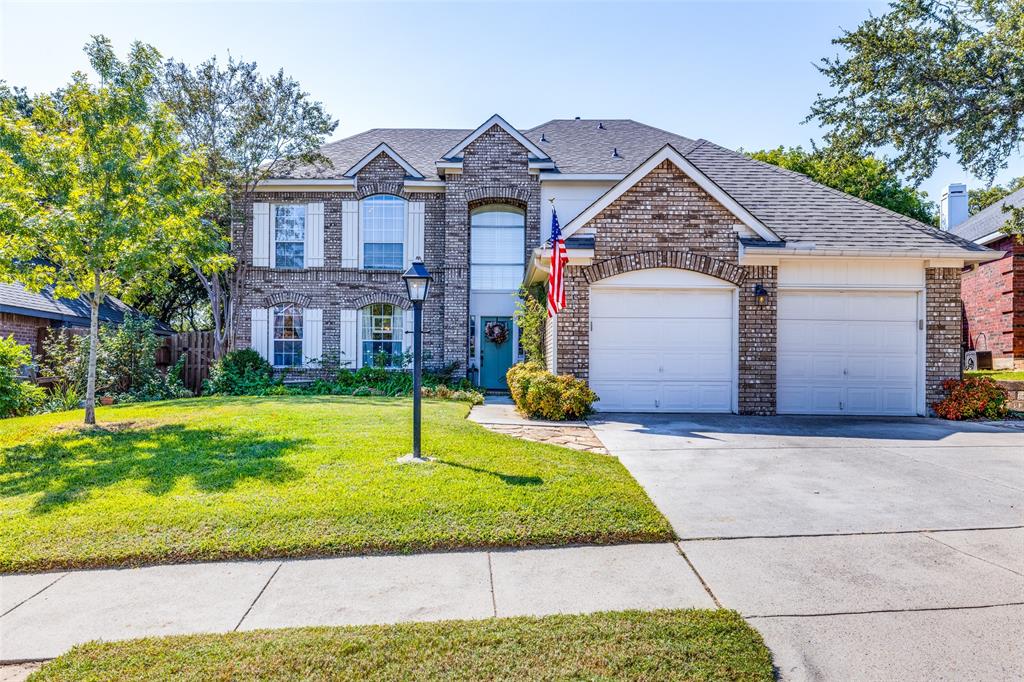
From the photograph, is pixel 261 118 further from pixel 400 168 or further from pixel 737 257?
pixel 737 257

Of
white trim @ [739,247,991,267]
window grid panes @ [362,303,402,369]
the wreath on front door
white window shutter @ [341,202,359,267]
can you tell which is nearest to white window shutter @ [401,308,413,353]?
window grid panes @ [362,303,402,369]

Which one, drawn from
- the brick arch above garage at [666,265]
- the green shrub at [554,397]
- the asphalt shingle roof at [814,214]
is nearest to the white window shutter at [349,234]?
the brick arch above garage at [666,265]

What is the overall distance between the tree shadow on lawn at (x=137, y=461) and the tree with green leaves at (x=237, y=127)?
321 inches

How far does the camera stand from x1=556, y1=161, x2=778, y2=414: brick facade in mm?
10281

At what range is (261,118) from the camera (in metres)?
14.5

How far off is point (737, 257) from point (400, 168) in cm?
997

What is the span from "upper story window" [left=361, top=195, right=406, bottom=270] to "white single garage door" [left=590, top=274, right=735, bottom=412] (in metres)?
7.78

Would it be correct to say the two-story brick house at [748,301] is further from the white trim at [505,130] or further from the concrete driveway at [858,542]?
the white trim at [505,130]

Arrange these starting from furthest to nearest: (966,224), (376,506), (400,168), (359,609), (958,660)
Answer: (966,224), (400,168), (376,506), (359,609), (958,660)

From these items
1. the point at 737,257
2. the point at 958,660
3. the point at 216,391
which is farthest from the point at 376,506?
the point at 216,391

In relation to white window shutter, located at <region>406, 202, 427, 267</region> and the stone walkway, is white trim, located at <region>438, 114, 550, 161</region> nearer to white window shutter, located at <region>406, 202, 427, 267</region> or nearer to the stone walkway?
white window shutter, located at <region>406, 202, 427, 267</region>

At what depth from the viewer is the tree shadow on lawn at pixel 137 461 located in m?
5.32

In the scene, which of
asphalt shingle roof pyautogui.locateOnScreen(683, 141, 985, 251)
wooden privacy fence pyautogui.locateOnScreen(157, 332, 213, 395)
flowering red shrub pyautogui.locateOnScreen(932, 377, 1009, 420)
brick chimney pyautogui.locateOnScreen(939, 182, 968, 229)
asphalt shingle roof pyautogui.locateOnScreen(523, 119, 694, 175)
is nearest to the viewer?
flowering red shrub pyautogui.locateOnScreen(932, 377, 1009, 420)

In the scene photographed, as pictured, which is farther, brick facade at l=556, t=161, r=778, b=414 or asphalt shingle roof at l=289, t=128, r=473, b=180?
asphalt shingle roof at l=289, t=128, r=473, b=180
